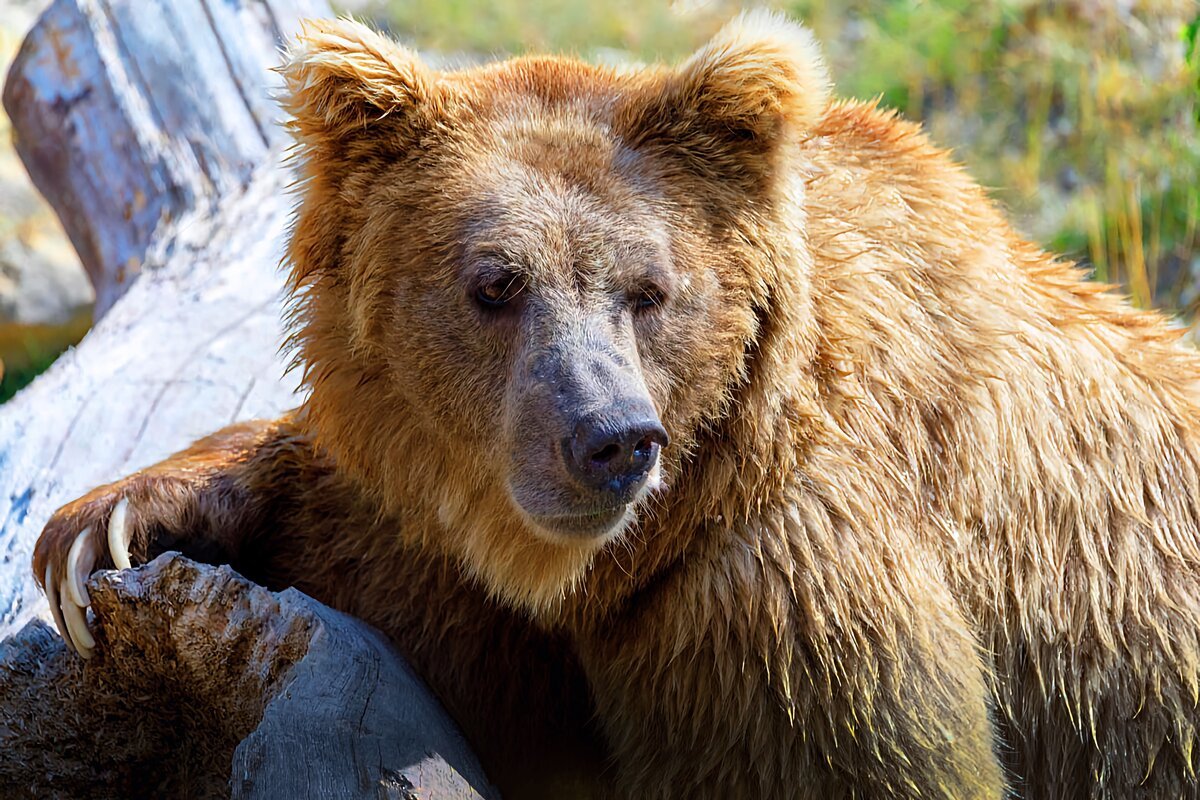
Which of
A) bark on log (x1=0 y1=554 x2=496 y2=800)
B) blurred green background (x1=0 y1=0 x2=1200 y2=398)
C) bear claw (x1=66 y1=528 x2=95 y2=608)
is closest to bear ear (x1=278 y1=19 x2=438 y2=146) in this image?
bark on log (x1=0 y1=554 x2=496 y2=800)

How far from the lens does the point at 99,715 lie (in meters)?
3.28

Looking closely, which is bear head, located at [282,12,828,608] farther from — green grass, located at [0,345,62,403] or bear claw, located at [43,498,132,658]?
green grass, located at [0,345,62,403]

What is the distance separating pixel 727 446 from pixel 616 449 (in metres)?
0.50

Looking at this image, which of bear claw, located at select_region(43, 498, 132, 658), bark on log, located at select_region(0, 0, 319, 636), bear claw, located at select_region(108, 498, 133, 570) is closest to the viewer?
bear claw, located at select_region(43, 498, 132, 658)

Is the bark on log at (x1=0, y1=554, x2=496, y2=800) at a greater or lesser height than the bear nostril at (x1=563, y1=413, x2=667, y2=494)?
lesser

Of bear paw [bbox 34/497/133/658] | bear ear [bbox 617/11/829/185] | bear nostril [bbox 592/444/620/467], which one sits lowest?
bear paw [bbox 34/497/133/658]

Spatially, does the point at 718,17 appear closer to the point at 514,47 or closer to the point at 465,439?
the point at 514,47

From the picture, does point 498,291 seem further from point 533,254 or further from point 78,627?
point 78,627

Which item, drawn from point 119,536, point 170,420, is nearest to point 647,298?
point 119,536

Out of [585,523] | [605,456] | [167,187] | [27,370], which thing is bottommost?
[27,370]

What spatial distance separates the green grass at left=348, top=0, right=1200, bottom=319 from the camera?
7.58m

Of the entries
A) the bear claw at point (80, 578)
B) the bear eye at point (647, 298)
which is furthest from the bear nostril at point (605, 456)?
the bear claw at point (80, 578)

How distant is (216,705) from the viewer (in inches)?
124

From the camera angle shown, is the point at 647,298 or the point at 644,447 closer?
the point at 644,447
